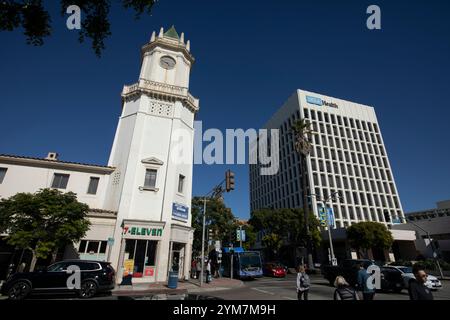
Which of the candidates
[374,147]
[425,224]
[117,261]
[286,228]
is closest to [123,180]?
[117,261]

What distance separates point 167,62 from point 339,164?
5161cm

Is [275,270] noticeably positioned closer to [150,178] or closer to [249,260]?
[249,260]

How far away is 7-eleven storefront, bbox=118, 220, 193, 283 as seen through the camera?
798 inches

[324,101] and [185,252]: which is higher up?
[324,101]

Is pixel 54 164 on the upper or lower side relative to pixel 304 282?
upper

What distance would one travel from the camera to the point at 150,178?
23.5 metres

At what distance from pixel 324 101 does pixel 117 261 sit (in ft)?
226

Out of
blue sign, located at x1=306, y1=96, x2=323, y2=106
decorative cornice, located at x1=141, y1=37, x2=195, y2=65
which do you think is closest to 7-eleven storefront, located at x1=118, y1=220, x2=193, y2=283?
decorative cornice, located at x1=141, y1=37, x2=195, y2=65

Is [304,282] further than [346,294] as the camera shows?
Yes

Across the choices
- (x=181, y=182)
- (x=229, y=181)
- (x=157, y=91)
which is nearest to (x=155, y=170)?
(x=181, y=182)

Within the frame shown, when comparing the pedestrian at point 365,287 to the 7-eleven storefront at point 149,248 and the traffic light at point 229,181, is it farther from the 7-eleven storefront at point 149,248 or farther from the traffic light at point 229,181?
the 7-eleven storefront at point 149,248

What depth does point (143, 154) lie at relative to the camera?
2389 centimetres
